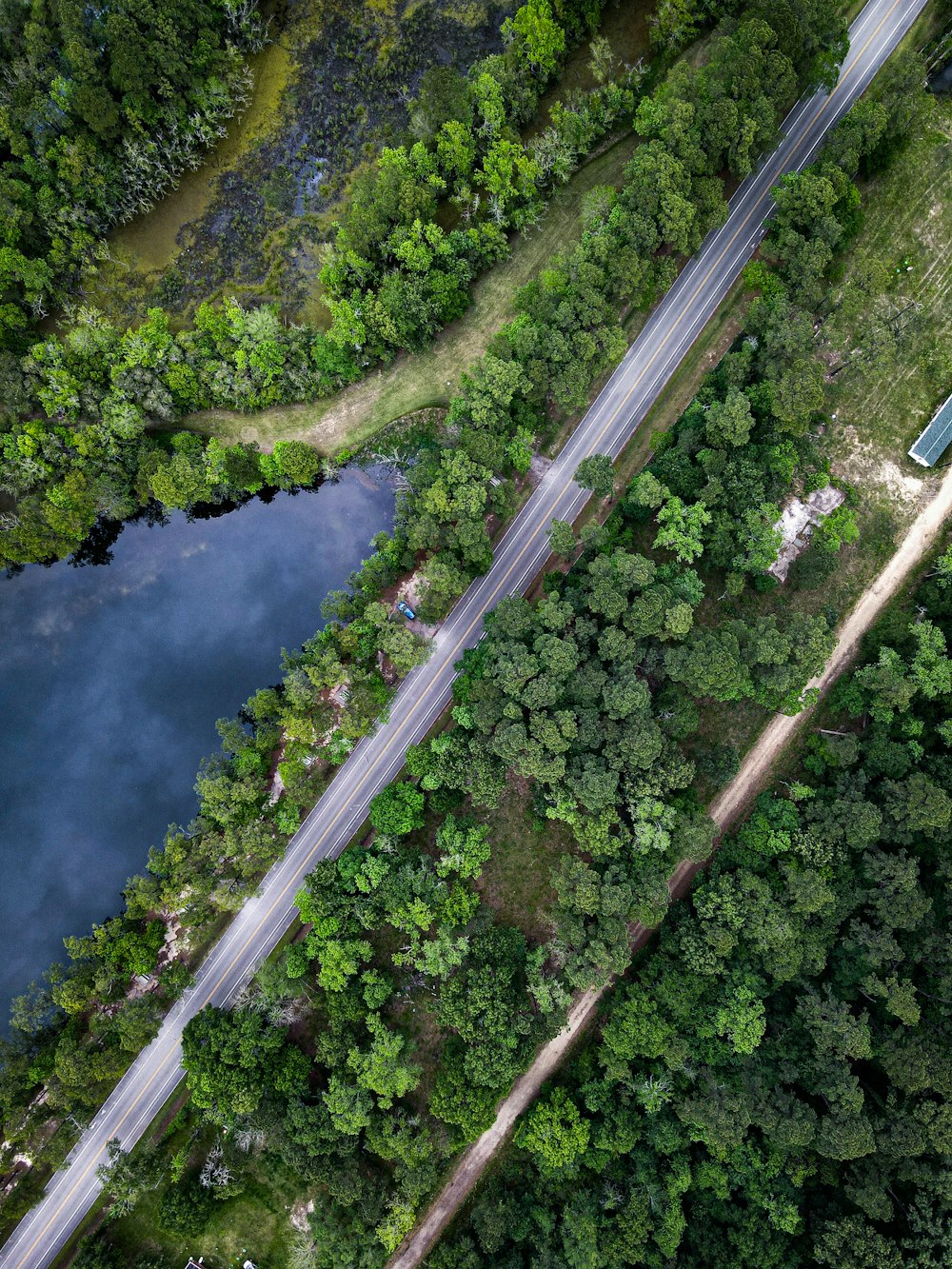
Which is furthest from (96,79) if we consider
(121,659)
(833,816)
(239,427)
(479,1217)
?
(479,1217)

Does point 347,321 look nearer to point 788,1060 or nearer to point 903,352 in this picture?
point 903,352

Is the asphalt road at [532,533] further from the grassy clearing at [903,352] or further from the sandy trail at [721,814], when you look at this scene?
the sandy trail at [721,814]

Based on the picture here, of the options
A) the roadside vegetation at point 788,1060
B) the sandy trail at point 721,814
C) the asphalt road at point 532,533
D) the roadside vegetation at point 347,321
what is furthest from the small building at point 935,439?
the roadside vegetation at point 347,321

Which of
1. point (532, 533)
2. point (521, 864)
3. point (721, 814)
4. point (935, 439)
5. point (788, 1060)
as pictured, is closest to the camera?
point (788, 1060)

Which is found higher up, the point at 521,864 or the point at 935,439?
the point at 935,439

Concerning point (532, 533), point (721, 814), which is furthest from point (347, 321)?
point (721, 814)

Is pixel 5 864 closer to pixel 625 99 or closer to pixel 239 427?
pixel 239 427

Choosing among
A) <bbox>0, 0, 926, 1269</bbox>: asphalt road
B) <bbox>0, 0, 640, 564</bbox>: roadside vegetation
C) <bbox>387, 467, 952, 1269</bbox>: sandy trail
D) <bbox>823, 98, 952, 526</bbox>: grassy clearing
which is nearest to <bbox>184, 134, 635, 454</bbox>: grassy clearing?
<bbox>0, 0, 640, 564</bbox>: roadside vegetation
